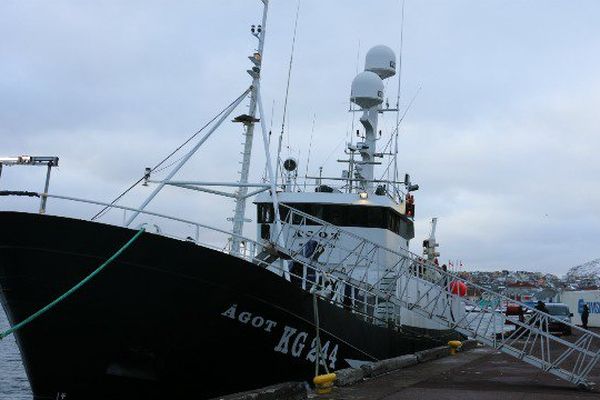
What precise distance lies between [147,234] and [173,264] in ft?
1.93

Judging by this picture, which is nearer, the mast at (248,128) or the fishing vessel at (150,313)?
the fishing vessel at (150,313)

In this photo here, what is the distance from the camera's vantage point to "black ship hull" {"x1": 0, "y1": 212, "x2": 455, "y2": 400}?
977cm

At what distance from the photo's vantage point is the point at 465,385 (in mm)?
12070

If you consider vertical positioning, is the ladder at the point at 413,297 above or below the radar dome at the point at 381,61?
below

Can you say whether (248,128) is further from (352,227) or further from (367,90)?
(367,90)

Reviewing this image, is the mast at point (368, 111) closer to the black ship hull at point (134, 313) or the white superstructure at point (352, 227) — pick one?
the white superstructure at point (352, 227)

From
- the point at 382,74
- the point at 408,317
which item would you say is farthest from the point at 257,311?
the point at 382,74

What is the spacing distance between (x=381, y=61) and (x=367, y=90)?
2.37 m

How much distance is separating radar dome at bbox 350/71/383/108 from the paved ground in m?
9.59

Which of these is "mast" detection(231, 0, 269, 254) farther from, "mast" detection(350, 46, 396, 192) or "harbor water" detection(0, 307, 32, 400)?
"harbor water" detection(0, 307, 32, 400)

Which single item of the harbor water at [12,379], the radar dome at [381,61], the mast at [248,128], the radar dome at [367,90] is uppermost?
the radar dome at [381,61]

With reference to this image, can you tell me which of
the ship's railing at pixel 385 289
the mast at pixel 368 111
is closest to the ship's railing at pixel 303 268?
the ship's railing at pixel 385 289

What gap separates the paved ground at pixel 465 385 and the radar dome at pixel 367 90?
9591 mm

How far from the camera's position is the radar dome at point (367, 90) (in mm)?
22656
